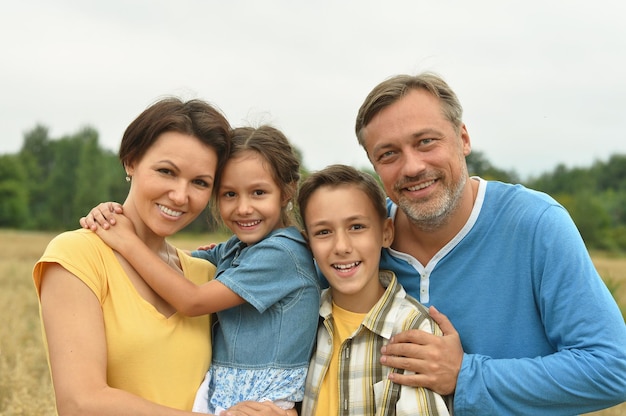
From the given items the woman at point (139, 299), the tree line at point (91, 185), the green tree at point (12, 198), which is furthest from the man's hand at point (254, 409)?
the green tree at point (12, 198)

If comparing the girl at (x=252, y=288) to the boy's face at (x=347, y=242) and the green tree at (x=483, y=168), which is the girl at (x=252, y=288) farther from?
the green tree at (x=483, y=168)

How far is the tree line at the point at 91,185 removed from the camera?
52.5 metres

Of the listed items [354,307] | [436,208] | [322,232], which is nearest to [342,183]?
[322,232]

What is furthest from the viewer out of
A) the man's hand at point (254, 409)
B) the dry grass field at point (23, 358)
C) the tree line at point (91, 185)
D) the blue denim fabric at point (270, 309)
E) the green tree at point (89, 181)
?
the green tree at point (89, 181)

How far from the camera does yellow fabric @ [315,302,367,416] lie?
10.7 feet

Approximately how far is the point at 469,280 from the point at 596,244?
5307 centimetres

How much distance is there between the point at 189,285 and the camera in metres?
3.18

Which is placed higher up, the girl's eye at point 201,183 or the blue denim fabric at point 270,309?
the girl's eye at point 201,183

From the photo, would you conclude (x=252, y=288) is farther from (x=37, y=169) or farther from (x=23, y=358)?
(x=37, y=169)

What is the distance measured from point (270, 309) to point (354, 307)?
467 millimetres

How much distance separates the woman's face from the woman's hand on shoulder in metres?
0.09

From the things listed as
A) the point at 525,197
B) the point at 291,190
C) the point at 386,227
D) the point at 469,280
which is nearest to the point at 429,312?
the point at 469,280

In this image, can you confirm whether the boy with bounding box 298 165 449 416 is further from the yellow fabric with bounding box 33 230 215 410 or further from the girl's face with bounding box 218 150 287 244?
the yellow fabric with bounding box 33 230 215 410

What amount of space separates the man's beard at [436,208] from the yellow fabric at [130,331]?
1.41 m
